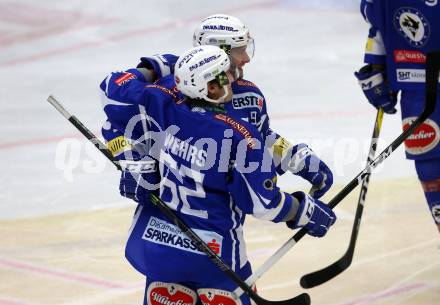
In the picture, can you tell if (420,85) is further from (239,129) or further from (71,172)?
(71,172)

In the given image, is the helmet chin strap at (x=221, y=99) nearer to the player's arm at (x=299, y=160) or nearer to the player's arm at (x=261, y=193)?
the player's arm at (x=261, y=193)

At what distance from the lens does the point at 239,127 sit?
379 centimetres

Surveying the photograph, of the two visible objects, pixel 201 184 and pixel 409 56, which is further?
pixel 409 56

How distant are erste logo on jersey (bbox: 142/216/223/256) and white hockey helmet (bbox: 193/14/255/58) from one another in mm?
781

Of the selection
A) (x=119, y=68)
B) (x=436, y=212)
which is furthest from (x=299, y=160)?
(x=119, y=68)

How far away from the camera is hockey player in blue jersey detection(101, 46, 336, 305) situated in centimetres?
379

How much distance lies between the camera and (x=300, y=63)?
29.6ft

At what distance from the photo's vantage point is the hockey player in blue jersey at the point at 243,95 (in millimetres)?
4117

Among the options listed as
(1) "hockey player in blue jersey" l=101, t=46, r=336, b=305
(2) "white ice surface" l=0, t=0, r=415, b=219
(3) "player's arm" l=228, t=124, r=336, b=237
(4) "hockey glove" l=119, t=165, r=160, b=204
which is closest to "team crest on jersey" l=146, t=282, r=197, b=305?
(1) "hockey player in blue jersey" l=101, t=46, r=336, b=305

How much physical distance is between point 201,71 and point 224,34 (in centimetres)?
47

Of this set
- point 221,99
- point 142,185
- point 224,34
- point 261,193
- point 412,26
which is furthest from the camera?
point 412,26

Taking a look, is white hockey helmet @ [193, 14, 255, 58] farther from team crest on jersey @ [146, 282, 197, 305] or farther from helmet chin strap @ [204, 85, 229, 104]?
team crest on jersey @ [146, 282, 197, 305]

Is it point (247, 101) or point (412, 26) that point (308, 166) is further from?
point (412, 26)

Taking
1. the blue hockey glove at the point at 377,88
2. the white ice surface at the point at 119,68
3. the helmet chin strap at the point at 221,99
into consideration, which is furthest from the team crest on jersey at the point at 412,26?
the white ice surface at the point at 119,68
